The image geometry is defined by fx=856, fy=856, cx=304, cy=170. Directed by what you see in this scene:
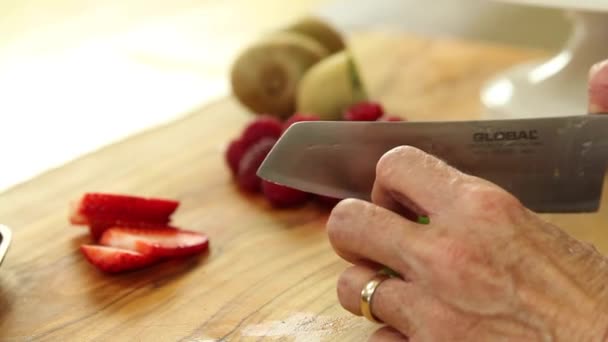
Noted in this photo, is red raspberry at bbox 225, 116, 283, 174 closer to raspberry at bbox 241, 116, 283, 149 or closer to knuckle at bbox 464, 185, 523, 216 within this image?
raspberry at bbox 241, 116, 283, 149

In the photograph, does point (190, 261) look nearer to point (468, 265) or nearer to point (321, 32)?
point (468, 265)

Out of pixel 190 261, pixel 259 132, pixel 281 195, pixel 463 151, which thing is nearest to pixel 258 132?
pixel 259 132

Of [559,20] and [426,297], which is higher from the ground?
[426,297]

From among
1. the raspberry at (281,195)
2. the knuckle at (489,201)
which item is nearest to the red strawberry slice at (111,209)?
the raspberry at (281,195)

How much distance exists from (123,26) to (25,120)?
0.51m

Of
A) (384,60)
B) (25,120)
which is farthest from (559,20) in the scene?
(25,120)

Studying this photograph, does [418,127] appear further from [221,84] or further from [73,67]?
[73,67]

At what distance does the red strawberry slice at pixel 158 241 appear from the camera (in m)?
0.92

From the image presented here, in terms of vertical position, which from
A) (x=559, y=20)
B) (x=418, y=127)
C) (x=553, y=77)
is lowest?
(x=559, y=20)

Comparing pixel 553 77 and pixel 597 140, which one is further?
pixel 553 77

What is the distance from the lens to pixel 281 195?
105 cm

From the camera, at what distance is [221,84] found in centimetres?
151

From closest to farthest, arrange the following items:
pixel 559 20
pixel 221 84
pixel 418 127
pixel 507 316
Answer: pixel 507 316, pixel 418 127, pixel 221 84, pixel 559 20

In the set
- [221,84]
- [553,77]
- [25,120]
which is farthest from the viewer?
[221,84]
